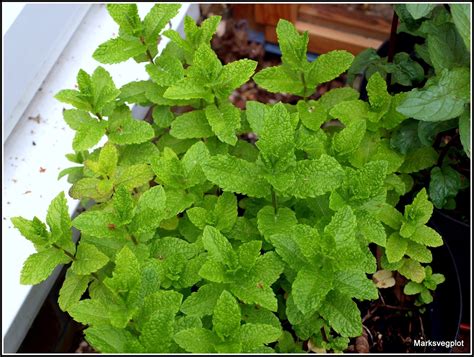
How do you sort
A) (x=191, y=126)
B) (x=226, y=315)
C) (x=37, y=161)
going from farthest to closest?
(x=37, y=161) → (x=191, y=126) → (x=226, y=315)

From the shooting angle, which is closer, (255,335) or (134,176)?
(255,335)

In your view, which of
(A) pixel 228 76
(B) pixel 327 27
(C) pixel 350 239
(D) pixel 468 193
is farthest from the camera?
(B) pixel 327 27

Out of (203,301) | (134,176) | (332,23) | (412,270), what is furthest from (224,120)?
(332,23)

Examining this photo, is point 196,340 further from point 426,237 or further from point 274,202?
point 426,237

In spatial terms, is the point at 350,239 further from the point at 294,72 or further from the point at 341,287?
the point at 294,72

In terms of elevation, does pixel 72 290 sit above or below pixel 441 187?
above

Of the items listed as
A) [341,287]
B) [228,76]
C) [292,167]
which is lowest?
[341,287]

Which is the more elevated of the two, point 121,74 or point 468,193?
point 121,74

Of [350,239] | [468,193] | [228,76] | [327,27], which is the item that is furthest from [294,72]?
[327,27]
